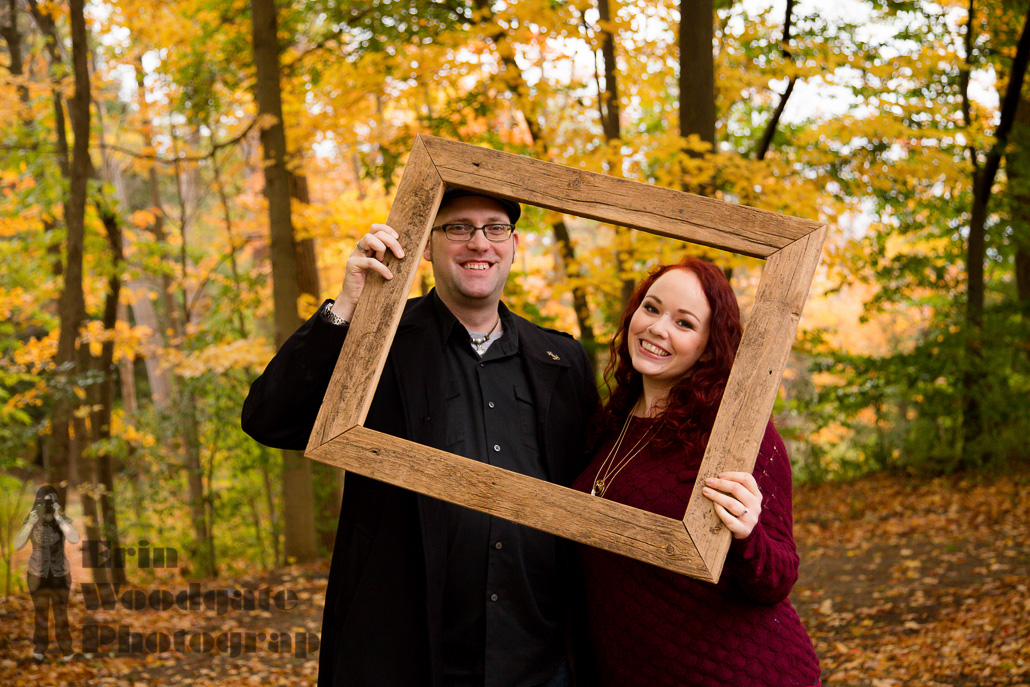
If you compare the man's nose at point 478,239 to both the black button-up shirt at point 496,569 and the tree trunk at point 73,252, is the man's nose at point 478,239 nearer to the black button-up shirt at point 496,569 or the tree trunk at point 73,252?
the black button-up shirt at point 496,569

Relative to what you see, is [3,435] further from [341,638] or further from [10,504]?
[341,638]

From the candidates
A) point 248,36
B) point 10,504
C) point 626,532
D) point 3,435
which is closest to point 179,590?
point 10,504

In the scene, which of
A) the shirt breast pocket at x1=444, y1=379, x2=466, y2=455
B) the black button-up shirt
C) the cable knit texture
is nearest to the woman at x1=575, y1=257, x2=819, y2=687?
the cable knit texture

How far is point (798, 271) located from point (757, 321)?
179 millimetres

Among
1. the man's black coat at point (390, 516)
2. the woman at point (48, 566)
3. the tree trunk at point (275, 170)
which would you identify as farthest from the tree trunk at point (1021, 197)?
the woman at point (48, 566)

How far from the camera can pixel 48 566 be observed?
623cm

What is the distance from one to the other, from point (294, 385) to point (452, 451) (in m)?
0.55

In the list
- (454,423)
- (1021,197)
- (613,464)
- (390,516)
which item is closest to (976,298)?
(1021,197)

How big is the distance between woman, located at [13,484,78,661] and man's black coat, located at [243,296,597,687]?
180 inches

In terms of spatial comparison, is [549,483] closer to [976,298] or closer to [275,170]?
[275,170]

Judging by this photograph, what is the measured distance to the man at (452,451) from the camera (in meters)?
2.40

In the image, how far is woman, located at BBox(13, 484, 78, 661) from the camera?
598 cm

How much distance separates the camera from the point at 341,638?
8.14 ft

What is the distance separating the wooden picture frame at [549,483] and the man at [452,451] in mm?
165
